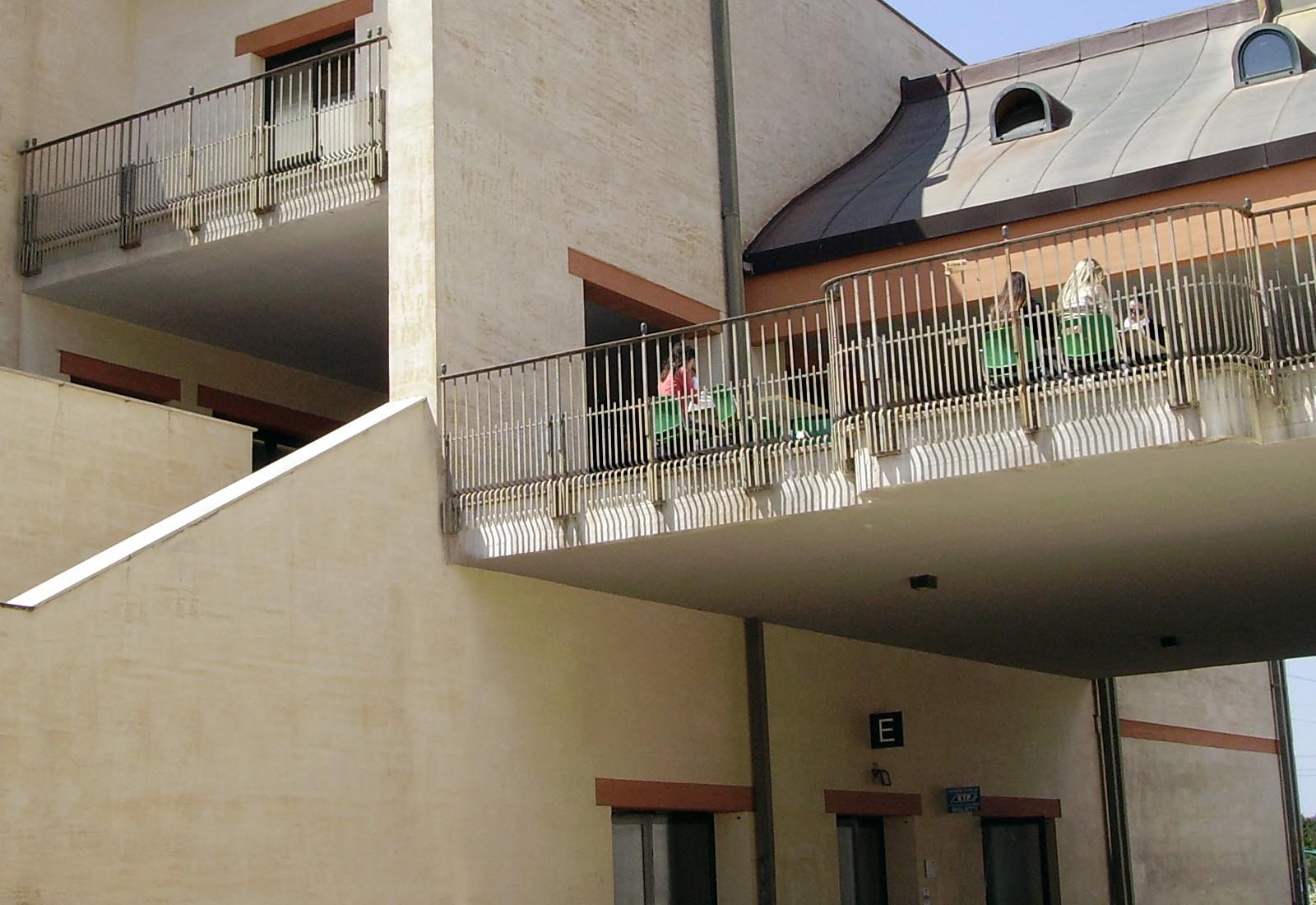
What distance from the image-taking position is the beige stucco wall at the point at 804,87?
18891mm

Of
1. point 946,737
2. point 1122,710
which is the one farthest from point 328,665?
point 1122,710

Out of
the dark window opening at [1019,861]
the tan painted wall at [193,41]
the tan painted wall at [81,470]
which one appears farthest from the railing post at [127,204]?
the dark window opening at [1019,861]

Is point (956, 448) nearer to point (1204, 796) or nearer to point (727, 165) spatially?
point (727, 165)

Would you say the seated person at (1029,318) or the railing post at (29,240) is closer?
the seated person at (1029,318)

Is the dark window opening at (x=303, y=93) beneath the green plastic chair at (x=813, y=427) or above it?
above

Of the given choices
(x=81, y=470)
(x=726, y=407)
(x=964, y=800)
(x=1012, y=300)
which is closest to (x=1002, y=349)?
(x=1012, y=300)

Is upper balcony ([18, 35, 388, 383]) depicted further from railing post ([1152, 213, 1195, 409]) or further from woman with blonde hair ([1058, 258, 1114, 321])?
railing post ([1152, 213, 1195, 409])

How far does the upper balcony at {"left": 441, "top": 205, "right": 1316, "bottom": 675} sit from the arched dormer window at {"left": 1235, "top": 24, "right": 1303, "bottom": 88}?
2.76 m

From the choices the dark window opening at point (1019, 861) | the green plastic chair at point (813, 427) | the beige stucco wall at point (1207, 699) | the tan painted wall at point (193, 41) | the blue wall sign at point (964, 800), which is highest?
the tan painted wall at point (193, 41)

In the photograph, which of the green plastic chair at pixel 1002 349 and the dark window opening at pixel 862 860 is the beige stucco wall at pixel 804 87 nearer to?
the dark window opening at pixel 862 860

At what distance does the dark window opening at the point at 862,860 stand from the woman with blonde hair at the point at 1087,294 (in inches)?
337

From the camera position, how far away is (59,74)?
57.5ft

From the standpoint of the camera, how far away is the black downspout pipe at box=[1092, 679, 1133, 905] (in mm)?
24094

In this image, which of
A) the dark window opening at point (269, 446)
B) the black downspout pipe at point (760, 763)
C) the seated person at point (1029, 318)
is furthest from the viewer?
the dark window opening at point (269, 446)
